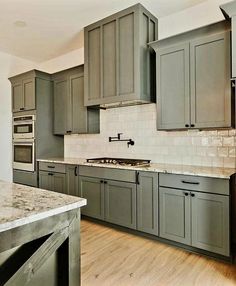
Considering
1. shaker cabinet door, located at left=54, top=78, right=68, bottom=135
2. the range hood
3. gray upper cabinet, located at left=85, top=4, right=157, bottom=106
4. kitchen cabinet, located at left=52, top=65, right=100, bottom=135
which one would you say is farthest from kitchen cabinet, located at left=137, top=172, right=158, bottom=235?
shaker cabinet door, located at left=54, top=78, right=68, bottom=135

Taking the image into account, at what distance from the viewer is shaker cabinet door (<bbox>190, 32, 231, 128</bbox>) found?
2.50 meters

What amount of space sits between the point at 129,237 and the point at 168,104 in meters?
1.69

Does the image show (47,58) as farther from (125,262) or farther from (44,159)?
(125,262)

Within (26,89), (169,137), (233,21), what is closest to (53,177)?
(26,89)

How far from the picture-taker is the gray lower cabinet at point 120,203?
2.94 meters

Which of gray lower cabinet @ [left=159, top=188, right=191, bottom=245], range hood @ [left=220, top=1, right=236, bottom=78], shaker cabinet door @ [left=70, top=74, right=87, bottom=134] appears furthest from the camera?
shaker cabinet door @ [left=70, top=74, right=87, bottom=134]

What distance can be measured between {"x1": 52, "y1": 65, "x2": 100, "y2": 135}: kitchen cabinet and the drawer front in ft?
2.64

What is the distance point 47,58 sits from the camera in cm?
493

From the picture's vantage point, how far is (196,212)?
95.6 inches

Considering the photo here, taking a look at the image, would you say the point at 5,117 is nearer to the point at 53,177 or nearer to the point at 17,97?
the point at 17,97

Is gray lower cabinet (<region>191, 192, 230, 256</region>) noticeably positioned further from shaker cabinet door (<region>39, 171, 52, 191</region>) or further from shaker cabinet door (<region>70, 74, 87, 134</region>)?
shaker cabinet door (<region>39, 171, 52, 191</region>)

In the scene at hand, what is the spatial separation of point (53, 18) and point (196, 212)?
3.15 m

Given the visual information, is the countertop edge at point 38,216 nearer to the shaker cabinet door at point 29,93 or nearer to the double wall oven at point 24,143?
the double wall oven at point 24,143

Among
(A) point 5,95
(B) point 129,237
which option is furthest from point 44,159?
(B) point 129,237
